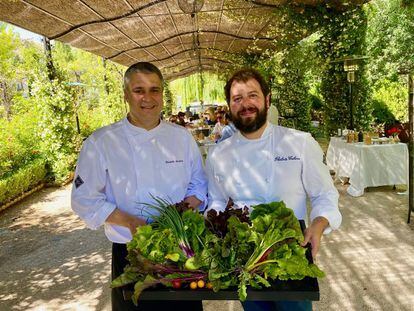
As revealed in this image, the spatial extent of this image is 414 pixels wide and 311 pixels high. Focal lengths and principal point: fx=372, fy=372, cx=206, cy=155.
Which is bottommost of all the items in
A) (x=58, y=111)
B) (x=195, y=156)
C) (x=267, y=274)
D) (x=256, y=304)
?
(x=256, y=304)

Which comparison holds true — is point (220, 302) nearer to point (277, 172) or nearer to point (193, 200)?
point (193, 200)

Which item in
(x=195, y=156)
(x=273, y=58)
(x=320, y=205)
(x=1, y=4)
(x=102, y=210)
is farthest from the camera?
(x=273, y=58)

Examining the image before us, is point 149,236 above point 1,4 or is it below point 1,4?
below

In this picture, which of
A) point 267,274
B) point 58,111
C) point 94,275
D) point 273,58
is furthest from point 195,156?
point 273,58

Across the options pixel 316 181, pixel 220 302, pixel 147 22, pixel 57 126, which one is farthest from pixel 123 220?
pixel 57 126

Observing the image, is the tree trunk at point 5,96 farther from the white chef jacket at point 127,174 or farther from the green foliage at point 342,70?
the white chef jacket at point 127,174

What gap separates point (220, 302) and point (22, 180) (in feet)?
19.1

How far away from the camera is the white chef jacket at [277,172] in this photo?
71.6 inches

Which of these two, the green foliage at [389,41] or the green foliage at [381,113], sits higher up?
the green foliage at [389,41]

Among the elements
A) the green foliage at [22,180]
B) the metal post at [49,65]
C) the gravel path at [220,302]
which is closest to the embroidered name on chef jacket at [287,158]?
the gravel path at [220,302]

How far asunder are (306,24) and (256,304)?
299 inches

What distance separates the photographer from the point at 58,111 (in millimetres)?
8289

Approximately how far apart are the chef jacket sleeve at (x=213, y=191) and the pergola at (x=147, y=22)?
389 cm

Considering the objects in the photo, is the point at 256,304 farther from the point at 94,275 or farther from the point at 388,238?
the point at 388,238
